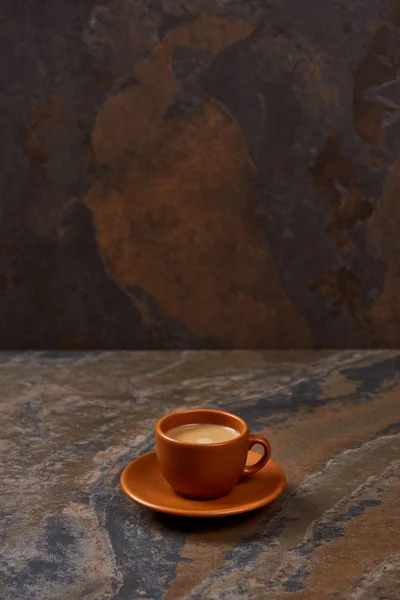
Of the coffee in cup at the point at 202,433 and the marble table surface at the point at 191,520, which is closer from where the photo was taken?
the marble table surface at the point at 191,520

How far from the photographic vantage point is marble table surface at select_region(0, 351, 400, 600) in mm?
668

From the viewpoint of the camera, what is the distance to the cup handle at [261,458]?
816mm

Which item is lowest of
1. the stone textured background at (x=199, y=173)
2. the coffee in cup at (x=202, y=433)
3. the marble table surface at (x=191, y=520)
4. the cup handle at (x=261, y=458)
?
the marble table surface at (x=191, y=520)

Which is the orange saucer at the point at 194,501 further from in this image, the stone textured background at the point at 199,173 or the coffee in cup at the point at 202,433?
the stone textured background at the point at 199,173

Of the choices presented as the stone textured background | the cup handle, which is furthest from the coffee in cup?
the stone textured background

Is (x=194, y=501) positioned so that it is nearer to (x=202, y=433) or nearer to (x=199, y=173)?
(x=202, y=433)

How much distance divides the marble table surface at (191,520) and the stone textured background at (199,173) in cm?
11

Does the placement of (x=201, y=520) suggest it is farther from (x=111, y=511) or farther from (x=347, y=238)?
(x=347, y=238)

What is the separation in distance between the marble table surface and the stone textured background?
4.4 inches

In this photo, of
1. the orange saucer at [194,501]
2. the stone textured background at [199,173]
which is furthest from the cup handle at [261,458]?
the stone textured background at [199,173]

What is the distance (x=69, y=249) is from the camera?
144 cm

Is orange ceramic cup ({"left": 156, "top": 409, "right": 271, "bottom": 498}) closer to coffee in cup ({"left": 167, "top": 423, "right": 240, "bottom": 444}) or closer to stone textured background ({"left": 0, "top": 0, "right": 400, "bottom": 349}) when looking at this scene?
coffee in cup ({"left": 167, "top": 423, "right": 240, "bottom": 444})

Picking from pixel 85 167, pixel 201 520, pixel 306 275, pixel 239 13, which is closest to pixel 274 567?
pixel 201 520

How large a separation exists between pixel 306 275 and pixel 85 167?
1.59 feet
